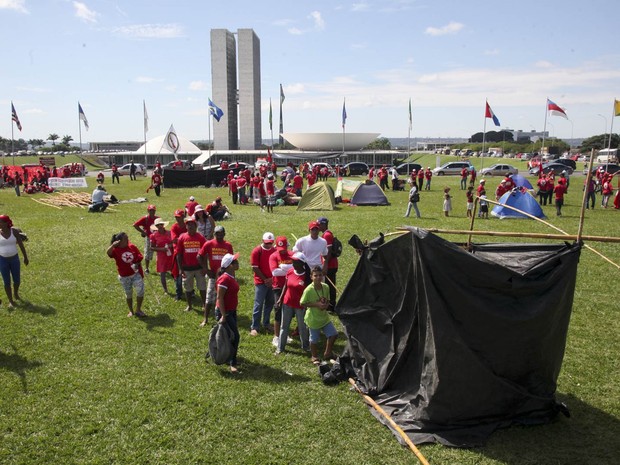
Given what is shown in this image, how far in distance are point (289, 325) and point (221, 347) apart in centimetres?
122

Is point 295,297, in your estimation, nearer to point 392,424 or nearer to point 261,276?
point 261,276

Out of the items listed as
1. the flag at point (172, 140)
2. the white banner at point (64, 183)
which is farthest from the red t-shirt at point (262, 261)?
the flag at point (172, 140)

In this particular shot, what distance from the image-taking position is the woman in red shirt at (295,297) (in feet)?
23.7

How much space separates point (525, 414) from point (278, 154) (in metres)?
66.3

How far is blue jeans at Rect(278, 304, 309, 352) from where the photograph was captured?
7.34 metres

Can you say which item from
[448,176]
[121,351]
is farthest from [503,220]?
[448,176]

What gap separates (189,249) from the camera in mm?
9125

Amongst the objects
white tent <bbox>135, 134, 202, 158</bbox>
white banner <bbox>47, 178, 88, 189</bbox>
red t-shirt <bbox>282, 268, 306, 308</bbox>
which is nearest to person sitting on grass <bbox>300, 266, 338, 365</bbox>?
red t-shirt <bbox>282, 268, 306, 308</bbox>

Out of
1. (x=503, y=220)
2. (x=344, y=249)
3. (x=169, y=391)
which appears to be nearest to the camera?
(x=169, y=391)

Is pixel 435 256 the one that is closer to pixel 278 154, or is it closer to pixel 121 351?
pixel 121 351

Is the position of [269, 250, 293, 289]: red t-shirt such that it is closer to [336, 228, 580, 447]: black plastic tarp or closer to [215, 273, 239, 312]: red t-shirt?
[215, 273, 239, 312]: red t-shirt

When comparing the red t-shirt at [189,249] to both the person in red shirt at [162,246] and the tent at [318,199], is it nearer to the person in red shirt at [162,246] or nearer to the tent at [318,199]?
the person in red shirt at [162,246]

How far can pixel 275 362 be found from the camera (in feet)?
23.4

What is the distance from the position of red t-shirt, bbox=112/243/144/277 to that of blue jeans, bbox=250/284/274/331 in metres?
2.36
